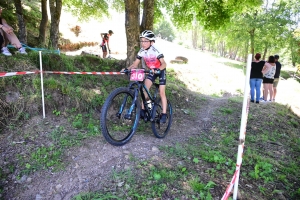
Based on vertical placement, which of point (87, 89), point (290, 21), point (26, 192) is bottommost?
point (26, 192)

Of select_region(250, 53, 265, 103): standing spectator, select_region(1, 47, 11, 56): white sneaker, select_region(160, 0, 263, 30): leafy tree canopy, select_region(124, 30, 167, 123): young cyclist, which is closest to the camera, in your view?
select_region(124, 30, 167, 123): young cyclist

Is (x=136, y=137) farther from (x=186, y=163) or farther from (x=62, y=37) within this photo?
(x=62, y=37)

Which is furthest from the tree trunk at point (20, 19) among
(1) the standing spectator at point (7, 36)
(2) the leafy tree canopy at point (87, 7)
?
(2) the leafy tree canopy at point (87, 7)

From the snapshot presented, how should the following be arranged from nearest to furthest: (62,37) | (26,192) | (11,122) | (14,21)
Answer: (26,192), (11,122), (14,21), (62,37)

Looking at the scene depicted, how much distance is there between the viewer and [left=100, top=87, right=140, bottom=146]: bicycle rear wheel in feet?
12.3

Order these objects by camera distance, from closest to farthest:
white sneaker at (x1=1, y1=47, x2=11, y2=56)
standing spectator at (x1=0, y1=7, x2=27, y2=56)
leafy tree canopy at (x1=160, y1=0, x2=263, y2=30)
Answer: white sneaker at (x1=1, y1=47, x2=11, y2=56) < standing spectator at (x1=0, y1=7, x2=27, y2=56) < leafy tree canopy at (x1=160, y1=0, x2=263, y2=30)

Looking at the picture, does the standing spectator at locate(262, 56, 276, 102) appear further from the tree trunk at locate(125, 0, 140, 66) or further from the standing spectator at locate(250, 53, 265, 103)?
the tree trunk at locate(125, 0, 140, 66)

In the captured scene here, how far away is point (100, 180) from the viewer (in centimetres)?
324

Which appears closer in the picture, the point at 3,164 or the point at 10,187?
the point at 10,187

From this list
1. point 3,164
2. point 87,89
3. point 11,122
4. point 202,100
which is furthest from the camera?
point 202,100

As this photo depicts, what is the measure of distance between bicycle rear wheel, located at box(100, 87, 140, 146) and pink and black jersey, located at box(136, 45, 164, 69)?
42.2 inches

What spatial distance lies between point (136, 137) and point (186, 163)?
4.42ft

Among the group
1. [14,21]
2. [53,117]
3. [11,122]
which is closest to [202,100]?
[53,117]

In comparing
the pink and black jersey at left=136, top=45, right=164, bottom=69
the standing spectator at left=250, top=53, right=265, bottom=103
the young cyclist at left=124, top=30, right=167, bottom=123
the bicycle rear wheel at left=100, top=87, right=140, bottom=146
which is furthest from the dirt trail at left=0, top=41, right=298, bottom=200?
the standing spectator at left=250, top=53, right=265, bottom=103
